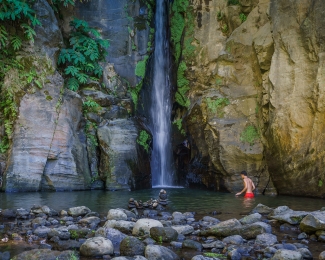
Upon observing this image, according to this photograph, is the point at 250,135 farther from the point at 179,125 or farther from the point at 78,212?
the point at 78,212

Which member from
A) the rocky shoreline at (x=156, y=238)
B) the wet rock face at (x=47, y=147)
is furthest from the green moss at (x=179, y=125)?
the rocky shoreline at (x=156, y=238)

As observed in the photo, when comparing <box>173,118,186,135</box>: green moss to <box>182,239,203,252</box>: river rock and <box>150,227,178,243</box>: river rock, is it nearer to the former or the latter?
<box>150,227,178,243</box>: river rock

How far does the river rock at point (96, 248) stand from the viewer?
4.72 metres

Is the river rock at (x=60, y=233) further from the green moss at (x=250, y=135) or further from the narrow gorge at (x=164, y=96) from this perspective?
the green moss at (x=250, y=135)

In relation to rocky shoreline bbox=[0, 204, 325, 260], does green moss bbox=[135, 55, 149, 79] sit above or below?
above

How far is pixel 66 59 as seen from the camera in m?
16.1

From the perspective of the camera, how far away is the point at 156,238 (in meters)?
5.46

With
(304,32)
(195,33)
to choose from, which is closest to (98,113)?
(195,33)

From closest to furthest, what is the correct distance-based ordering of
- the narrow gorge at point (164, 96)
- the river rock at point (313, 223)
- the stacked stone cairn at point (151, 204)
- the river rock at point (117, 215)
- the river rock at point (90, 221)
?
1. the river rock at point (313, 223)
2. the river rock at point (90, 221)
3. the river rock at point (117, 215)
4. the stacked stone cairn at point (151, 204)
5. the narrow gorge at point (164, 96)

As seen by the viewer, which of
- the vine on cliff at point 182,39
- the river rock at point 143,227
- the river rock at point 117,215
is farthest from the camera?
the vine on cliff at point 182,39

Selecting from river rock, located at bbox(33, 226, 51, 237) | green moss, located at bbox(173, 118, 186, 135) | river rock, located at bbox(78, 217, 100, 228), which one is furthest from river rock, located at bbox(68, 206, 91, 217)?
green moss, located at bbox(173, 118, 186, 135)

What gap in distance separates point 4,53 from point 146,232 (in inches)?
436

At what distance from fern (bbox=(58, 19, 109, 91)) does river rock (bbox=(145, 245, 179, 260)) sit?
11604mm

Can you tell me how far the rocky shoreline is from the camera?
4641 millimetres
